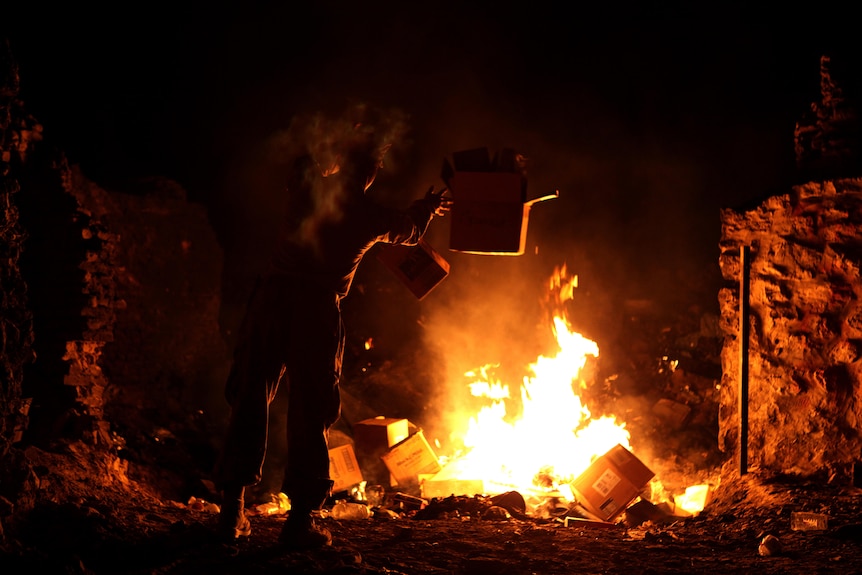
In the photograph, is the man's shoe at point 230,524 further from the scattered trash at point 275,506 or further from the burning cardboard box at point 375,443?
the burning cardboard box at point 375,443

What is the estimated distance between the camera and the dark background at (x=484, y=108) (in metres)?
7.82

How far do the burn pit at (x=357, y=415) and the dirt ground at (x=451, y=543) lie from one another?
0.06 ft

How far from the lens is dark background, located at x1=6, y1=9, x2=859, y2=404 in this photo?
25.7ft

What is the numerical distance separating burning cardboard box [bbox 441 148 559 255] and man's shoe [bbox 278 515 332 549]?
6.61 ft

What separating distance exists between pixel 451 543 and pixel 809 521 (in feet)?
6.84

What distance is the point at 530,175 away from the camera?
8.49 metres

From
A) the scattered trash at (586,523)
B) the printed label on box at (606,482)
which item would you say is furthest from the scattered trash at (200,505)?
the printed label on box at (606,482)

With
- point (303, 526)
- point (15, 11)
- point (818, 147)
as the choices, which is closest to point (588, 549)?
point (303, 526)

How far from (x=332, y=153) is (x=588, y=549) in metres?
2.74

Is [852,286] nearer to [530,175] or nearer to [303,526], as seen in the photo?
[303,526]

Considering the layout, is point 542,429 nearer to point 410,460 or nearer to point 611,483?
point 410,460

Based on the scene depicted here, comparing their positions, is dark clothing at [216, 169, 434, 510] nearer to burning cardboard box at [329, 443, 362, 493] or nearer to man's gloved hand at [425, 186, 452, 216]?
man's gloved hand at [425, 186, 452, 216]

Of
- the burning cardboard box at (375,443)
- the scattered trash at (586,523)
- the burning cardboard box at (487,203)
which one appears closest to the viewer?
the burning cardboard box at (487,203)

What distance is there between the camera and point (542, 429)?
7.34m
